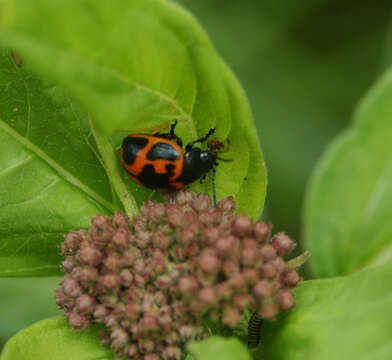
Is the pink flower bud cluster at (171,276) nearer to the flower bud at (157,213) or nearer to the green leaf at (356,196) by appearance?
the flower bud at (157,213)

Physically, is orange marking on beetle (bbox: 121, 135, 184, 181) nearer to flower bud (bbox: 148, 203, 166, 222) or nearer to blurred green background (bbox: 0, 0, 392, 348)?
flower bud (bbox: 148, 203, 166, 222)

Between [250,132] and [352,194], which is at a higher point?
[250,132]

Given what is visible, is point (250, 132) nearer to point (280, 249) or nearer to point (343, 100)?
point (280, 249)

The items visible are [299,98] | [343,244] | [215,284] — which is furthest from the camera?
[299,98]

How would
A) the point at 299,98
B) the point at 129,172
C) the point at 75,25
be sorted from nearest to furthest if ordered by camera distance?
the point at 75,25, the point at 129,172, the point at 299,98

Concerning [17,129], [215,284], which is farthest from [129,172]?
[215,284]

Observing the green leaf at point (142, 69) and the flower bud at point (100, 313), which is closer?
the green leaf at point (142, 69)

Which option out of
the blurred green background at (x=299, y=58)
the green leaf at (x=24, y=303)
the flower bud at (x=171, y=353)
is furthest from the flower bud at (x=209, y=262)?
the blurred green background at (x=299, y=58)
